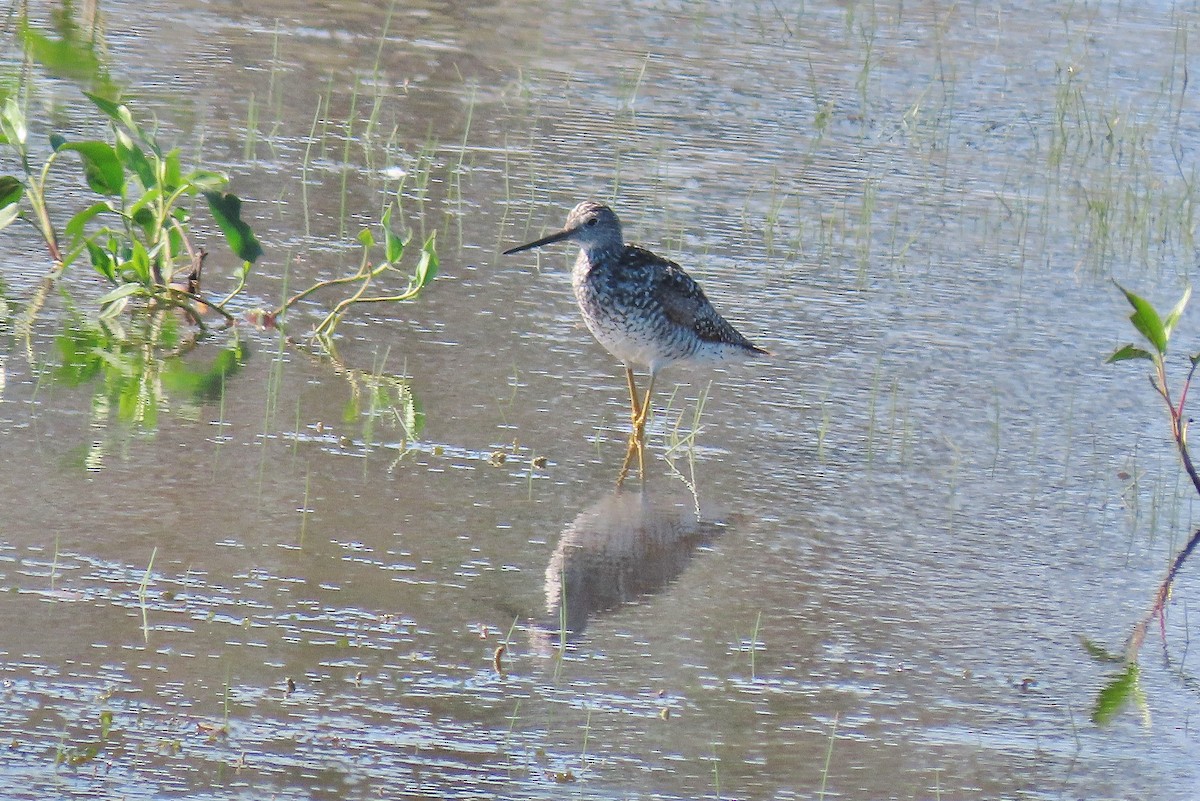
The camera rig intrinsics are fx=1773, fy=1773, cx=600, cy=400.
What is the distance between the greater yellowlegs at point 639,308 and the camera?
658 cm

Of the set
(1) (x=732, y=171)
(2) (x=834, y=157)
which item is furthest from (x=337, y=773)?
(2) (x=834, y=157)

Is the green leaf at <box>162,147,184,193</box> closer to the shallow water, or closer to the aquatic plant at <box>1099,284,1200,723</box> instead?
the shallow water

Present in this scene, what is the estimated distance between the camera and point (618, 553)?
5.31 m

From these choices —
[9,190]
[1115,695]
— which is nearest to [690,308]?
[1115,695]

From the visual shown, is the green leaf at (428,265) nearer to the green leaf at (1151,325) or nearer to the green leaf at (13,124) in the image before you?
the green leaf at (13,124)

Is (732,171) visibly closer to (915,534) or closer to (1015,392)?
(1015,392)

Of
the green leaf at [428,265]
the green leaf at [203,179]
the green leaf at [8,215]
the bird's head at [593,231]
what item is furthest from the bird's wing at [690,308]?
the green leaf at [8,215]

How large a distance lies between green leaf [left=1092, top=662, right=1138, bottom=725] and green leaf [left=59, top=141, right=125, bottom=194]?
13.2ft

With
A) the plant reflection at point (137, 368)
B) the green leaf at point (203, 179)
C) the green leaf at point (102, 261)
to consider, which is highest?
the green leaf at point (203, 179)

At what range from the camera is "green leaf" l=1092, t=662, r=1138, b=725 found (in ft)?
15.1

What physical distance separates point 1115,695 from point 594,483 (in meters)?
1.85

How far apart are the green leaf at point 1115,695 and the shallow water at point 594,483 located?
0.04 meters

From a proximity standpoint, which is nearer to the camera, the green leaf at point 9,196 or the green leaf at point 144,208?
the green leaf at point 144,208

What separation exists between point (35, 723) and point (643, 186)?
578cm
